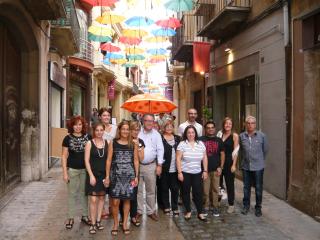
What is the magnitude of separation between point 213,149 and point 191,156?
590 millimetres

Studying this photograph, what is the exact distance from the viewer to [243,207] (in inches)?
293

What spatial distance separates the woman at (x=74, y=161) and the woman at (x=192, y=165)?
1.55 m

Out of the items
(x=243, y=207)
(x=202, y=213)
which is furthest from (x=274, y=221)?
(x=202, y=213)

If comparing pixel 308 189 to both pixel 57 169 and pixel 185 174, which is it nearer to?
pixel 185 174

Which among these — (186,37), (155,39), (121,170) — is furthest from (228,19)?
(155,39)

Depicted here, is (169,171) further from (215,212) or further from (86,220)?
(86,220)

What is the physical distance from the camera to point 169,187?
7.54m

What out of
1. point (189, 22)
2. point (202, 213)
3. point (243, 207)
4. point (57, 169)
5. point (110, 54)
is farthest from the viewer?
point (110, 54)

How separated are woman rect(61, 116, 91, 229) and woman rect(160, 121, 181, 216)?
1568mm

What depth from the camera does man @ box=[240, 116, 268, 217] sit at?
7.24 metres

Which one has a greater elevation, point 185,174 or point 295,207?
point 185,174

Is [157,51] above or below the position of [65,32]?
above

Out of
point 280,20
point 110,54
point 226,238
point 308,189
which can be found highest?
point 110,54

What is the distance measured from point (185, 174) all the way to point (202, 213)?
727 mm
